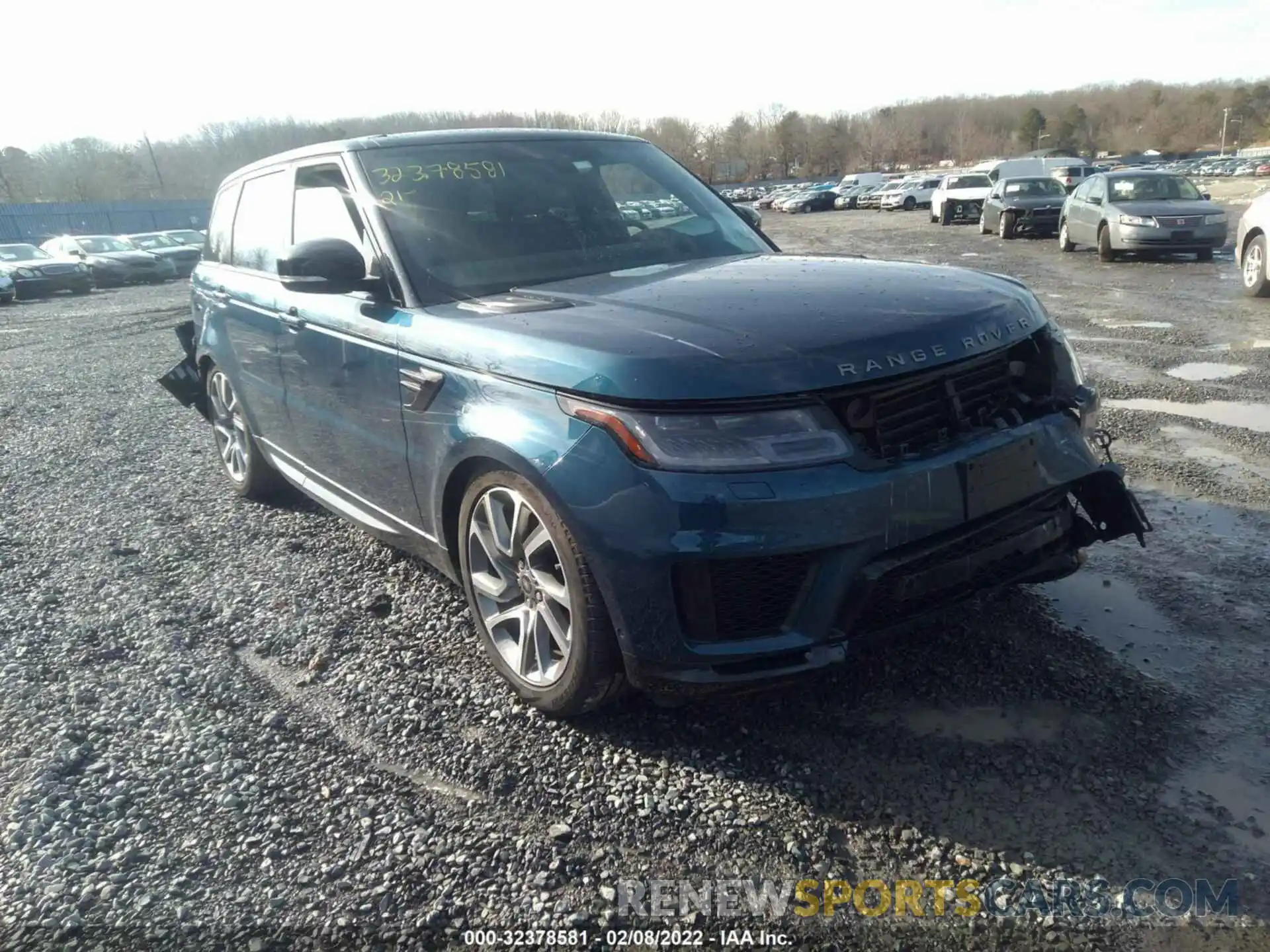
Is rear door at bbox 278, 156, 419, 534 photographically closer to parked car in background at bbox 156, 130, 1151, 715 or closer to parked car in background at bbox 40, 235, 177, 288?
parked car in background at bbox 156, 130, 1151, 715

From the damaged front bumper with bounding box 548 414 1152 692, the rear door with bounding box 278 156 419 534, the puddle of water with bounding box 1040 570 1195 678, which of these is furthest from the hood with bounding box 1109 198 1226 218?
the rear door with bounding box 278 156 419 534

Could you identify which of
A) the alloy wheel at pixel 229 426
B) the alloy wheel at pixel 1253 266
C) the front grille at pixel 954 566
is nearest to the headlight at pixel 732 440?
the front grille at pixel 954 566

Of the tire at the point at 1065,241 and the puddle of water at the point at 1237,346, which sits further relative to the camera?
the tire at the point at 1065,241

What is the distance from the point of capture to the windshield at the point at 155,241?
1169 inches

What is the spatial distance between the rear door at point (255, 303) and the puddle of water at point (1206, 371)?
6206 millimetres

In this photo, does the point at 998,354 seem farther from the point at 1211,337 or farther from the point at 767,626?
the point at 1211,337

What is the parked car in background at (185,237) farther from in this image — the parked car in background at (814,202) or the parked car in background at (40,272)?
the parked car in background at (814,202)

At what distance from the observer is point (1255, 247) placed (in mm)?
10156

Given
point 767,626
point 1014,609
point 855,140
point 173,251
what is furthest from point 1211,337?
point 855,140

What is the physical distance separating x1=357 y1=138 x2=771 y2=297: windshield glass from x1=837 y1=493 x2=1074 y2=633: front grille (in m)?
1.64

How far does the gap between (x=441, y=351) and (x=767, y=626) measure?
133cm

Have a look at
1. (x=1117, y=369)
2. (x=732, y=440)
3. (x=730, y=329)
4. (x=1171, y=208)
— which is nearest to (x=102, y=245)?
(x=1171, y=208)

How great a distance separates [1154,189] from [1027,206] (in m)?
5.85

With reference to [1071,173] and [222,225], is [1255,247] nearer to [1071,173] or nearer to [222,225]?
[222,225]
